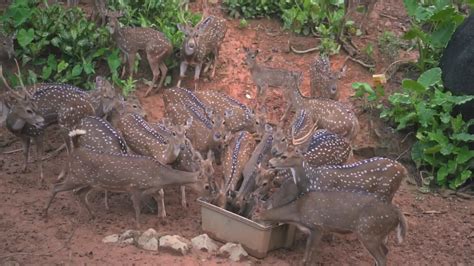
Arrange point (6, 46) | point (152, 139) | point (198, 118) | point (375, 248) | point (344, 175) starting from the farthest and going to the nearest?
point (6, 46)
point (198, 118)
point (152, 139)
point (344, 175)
point (375, 248)

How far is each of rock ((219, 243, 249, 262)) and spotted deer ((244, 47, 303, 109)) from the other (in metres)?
2.96

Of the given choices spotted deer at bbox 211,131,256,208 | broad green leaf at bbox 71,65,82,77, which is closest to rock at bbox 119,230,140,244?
spotted deer at bbox 211,131,256,208

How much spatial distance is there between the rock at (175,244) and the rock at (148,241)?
6 centimetres

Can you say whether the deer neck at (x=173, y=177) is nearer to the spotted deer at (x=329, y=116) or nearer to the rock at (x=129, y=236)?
the rock at (x=129, y=236)

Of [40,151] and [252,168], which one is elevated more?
[252,168]

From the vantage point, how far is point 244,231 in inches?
277

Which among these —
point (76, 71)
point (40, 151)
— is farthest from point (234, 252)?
point (76, 71)

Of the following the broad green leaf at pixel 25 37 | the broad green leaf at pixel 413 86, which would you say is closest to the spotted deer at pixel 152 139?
the broad green leaf at pixel 25 37

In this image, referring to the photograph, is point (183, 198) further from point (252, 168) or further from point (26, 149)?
point (26, 149)

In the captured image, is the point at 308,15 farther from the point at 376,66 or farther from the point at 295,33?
the point at 376,66

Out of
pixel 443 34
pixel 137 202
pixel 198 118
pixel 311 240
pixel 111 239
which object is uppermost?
pixel 443 34

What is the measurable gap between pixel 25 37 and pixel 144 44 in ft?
4.87

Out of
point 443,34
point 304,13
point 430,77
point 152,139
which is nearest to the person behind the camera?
point 152,139

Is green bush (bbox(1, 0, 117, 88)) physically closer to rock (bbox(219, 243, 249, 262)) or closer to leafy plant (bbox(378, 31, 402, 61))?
rock (bbox(219, 243, 249, 262))
